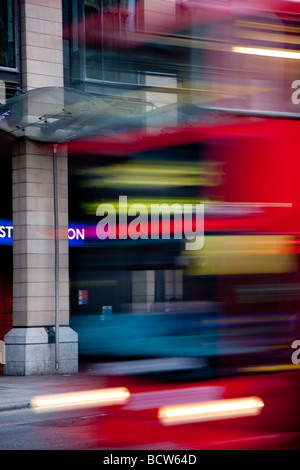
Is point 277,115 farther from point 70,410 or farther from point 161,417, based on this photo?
point 70,410

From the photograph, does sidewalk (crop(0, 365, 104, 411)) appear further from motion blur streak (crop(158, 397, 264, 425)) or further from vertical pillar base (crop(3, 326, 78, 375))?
motion blur streak (crop(158, 397, 264, 425))

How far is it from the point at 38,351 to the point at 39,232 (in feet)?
8.78

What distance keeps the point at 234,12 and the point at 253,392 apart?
3190mm

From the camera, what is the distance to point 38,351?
19.6 meters

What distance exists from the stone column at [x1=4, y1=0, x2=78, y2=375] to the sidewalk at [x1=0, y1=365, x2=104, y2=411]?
61cm

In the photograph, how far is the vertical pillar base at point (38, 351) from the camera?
19.5 m

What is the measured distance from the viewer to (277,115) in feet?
24.3

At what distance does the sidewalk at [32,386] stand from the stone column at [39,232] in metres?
0.61

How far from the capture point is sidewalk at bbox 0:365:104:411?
15.1 metres

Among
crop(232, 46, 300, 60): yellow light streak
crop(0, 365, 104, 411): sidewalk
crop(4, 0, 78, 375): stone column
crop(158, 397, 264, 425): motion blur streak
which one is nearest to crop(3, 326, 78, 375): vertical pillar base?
crop(4, 0, 78, 375): stone column

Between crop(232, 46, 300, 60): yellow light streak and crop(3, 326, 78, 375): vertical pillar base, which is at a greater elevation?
crop(232, 46, 300, 60): yellow light streak

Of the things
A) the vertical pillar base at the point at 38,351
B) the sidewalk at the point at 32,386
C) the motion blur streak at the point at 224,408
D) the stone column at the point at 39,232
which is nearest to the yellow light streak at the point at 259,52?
the motion blur streak at the point at 224,408

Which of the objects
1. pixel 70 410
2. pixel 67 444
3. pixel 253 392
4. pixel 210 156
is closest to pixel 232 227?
pixel 210 156

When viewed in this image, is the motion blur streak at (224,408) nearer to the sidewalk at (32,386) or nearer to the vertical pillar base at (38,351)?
the sidewalk at (32,386)
